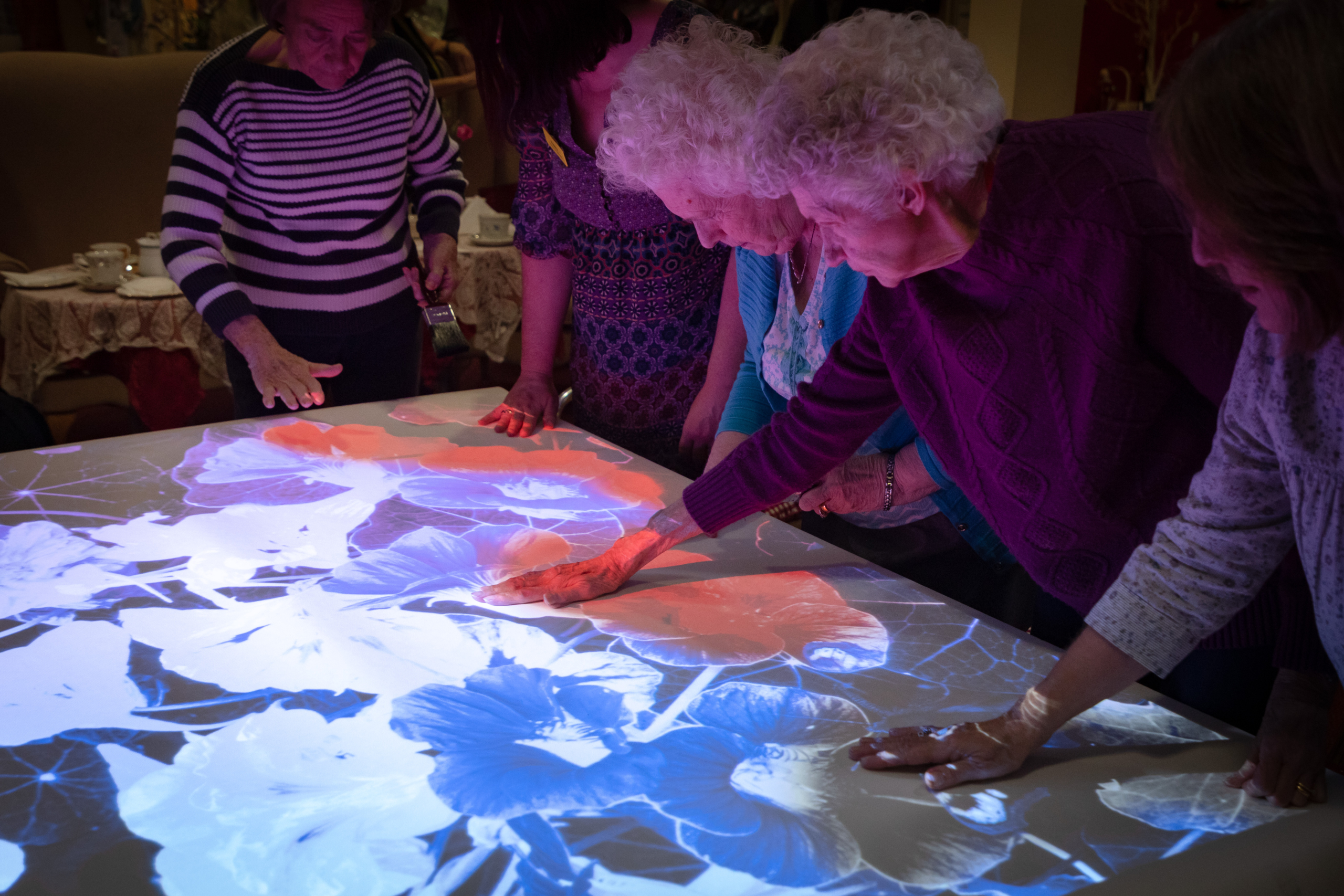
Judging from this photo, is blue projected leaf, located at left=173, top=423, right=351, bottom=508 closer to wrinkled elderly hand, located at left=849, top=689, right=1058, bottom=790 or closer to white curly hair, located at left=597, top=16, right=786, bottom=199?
white curly hair, located at left=597, top=16, right=786, bottom=199

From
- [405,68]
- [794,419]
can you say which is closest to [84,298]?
[405,68]

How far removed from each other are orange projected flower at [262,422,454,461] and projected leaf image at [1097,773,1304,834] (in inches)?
48.3

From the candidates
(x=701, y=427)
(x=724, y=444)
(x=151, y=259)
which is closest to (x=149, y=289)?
(x=151, y=259)

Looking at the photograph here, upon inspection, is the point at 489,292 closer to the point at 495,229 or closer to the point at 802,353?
the point at 495,229

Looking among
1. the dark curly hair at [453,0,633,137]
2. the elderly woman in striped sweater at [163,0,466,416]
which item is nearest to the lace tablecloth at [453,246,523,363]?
the elderly woman in striped sweater at [163,0,466,416]

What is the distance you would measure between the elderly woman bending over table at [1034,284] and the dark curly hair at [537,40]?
0.59m

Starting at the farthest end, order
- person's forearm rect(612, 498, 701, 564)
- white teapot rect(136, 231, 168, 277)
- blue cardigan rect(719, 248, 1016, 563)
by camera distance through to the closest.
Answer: white teapot rect(136, 231, 168, 277)
blue cardigan rect(719, 248, 1016, 563)
person's forearm rect(612, 498, 701, 564)

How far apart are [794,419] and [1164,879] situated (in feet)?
2.37

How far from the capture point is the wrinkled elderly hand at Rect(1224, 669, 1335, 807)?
2.74ft

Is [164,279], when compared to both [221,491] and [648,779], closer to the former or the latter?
[221,491]

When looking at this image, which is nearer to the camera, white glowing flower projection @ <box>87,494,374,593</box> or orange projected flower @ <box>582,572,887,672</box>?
orange projected flower @ <box>582,572,887,672</box>

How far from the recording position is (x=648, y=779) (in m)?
0.87

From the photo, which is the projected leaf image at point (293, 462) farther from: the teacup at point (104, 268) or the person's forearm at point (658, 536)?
the teacup at point (104, 268)

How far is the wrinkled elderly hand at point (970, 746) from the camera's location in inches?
34.1
